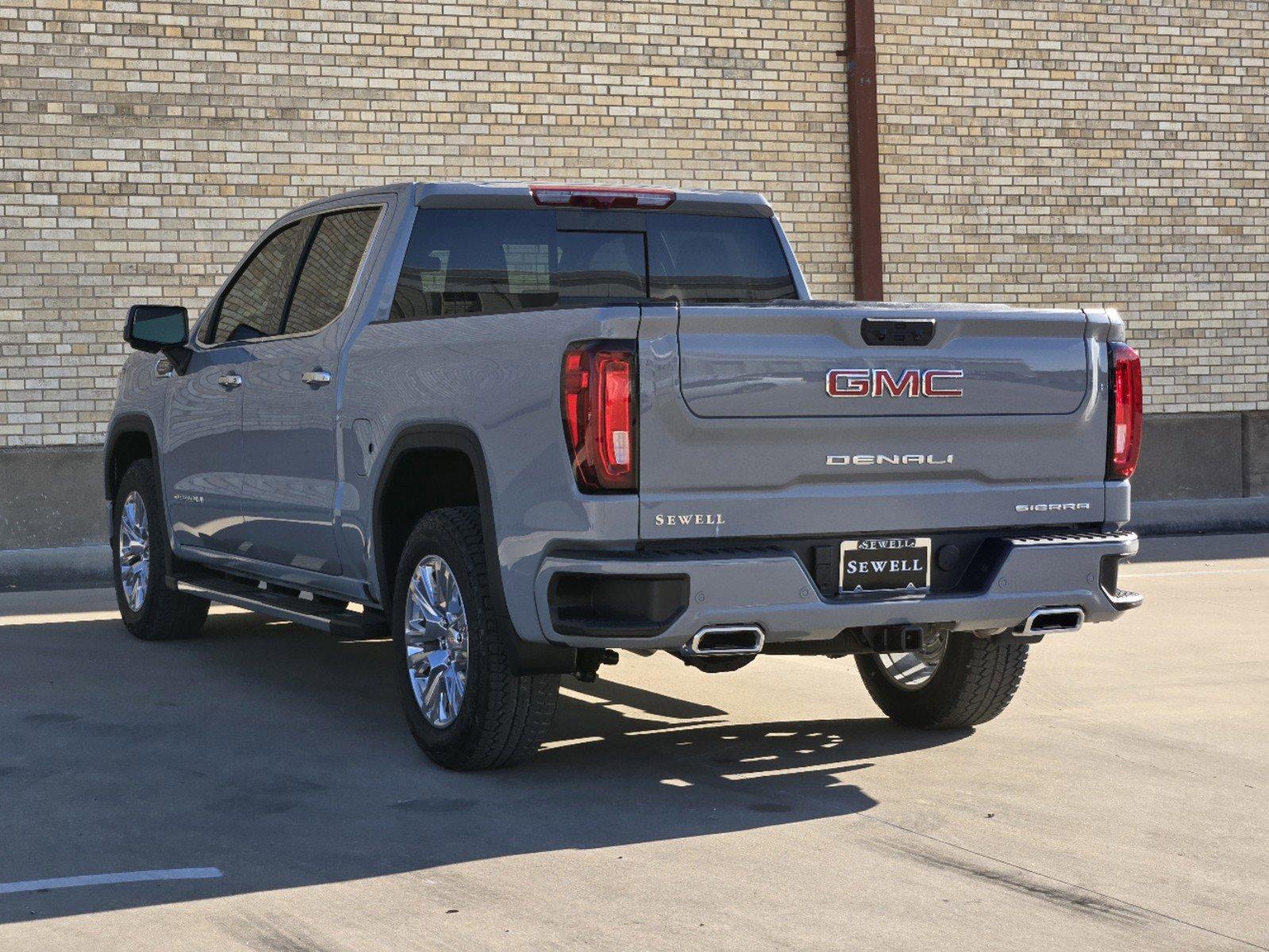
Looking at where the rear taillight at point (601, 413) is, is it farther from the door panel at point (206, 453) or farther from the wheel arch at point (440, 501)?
the door panel at point (206, 453)

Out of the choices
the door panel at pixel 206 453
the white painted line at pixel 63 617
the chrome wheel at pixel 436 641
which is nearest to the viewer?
the chrome wheel at pixel 436 641

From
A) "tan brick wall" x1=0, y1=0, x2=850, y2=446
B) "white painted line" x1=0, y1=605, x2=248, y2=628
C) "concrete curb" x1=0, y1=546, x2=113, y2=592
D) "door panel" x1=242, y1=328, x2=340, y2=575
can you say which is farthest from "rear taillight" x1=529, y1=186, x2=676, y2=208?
"tan brick wall" x1=0, y1=0, x2=850, y2=446

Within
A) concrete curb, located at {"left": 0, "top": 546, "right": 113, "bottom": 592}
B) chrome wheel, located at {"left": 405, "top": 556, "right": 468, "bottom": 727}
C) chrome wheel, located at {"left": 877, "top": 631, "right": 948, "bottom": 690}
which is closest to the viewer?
chrome wheel, located at {"left": 405, "top": 556, "right": 468, "bottom": 727}

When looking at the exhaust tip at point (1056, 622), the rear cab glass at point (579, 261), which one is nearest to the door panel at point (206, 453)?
the rear cab glass at point (579, 261)

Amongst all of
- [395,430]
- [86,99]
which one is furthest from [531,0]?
[395,430]

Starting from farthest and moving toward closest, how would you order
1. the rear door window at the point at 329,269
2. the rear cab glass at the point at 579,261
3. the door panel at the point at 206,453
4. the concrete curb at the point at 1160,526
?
the concrete curb at the point at 1160,526 < the door panel at the point at 206,453 < the rear door window at the point at 329,269 < the rear cab glass at the point at 579,261

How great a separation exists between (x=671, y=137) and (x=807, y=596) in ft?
33.9

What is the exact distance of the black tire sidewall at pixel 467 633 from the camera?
5.85m

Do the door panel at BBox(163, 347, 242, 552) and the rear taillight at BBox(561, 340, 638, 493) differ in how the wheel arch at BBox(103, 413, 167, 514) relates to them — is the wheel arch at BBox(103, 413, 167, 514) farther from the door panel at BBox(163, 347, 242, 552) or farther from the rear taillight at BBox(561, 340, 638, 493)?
the rear taillight at BBox(561, 340, 638, 493)

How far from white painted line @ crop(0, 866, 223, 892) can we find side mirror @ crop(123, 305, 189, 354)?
3.97 meters

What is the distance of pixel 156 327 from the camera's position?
27.6 ft

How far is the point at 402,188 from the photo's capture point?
23.4ft

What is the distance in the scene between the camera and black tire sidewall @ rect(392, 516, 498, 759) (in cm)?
585

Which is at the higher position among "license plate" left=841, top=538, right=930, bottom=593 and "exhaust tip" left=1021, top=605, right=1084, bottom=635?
"license plate" left=841, top=538, right=930, bottom=593
